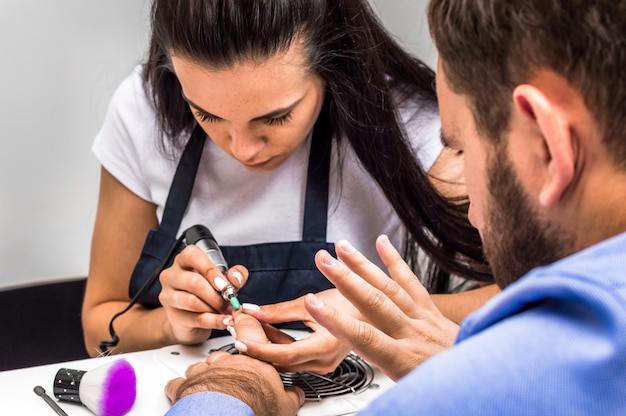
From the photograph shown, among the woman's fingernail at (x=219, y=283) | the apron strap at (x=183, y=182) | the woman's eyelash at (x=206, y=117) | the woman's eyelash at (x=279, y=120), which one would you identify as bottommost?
the woman's fingernail at (x=219, y=283)

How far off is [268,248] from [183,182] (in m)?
0.21

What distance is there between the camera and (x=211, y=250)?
130 centimetres

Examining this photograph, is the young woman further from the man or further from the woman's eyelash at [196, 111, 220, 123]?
the man

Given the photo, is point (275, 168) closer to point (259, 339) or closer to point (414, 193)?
point (414, 193)

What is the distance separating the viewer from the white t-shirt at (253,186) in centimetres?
152

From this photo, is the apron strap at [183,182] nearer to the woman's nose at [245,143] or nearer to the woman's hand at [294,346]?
the woman's nose at [245,143]

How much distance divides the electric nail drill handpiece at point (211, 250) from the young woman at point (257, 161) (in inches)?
0.8

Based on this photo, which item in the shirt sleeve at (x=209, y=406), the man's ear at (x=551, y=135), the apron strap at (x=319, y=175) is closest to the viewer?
the man's ear at (x=551, y=135)

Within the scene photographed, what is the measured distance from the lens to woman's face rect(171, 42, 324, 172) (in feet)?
4.00

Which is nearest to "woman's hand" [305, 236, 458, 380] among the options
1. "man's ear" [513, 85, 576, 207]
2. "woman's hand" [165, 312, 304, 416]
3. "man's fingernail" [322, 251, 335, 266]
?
"man's fingernail" [322, 251, 335, 266]

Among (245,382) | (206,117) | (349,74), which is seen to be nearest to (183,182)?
(206,117)

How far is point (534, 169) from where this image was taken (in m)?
0.69

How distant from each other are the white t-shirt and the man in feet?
1.94

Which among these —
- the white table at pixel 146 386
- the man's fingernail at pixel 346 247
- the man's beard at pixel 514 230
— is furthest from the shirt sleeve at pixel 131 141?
the man's beard at pixel 514 230
